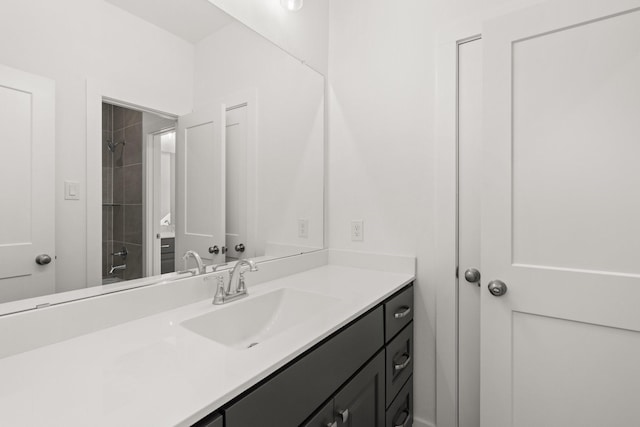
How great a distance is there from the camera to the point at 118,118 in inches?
39.1

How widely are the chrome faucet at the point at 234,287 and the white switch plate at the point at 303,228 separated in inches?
19.7

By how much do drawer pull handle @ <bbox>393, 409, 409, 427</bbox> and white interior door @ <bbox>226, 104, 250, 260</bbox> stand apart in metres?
0.95

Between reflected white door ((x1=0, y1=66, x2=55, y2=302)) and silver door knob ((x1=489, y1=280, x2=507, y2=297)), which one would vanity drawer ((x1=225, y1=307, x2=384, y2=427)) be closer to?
silver door knob ((x1=489, y1=280, x2=507, y2=297))

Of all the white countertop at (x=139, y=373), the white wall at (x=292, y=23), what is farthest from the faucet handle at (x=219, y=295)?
the white wall at (x=292, y=23)

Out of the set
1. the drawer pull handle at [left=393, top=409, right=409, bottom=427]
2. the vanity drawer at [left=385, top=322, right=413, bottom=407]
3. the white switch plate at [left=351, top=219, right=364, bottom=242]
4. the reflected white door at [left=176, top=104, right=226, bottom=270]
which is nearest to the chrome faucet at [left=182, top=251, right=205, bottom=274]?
the reflected white door at [left=176, top=104, right=226, bottom=270]

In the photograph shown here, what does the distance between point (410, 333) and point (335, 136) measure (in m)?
1.12

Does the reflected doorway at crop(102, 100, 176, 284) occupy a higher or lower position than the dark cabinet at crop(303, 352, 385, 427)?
higher

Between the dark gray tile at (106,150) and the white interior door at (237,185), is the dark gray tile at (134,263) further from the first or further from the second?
the white interior door at (237,185)

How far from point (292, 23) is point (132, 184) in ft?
3.89

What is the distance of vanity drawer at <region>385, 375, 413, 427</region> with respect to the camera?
4.39 feet

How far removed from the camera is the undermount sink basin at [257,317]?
1054 millimetres

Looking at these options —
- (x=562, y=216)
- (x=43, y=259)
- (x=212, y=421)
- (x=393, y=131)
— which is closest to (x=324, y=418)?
(x=212, y=421)

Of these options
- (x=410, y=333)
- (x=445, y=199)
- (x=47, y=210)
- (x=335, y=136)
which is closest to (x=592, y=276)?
(x=445, y=199)

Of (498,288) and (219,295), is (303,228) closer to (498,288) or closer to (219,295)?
(219,295)
